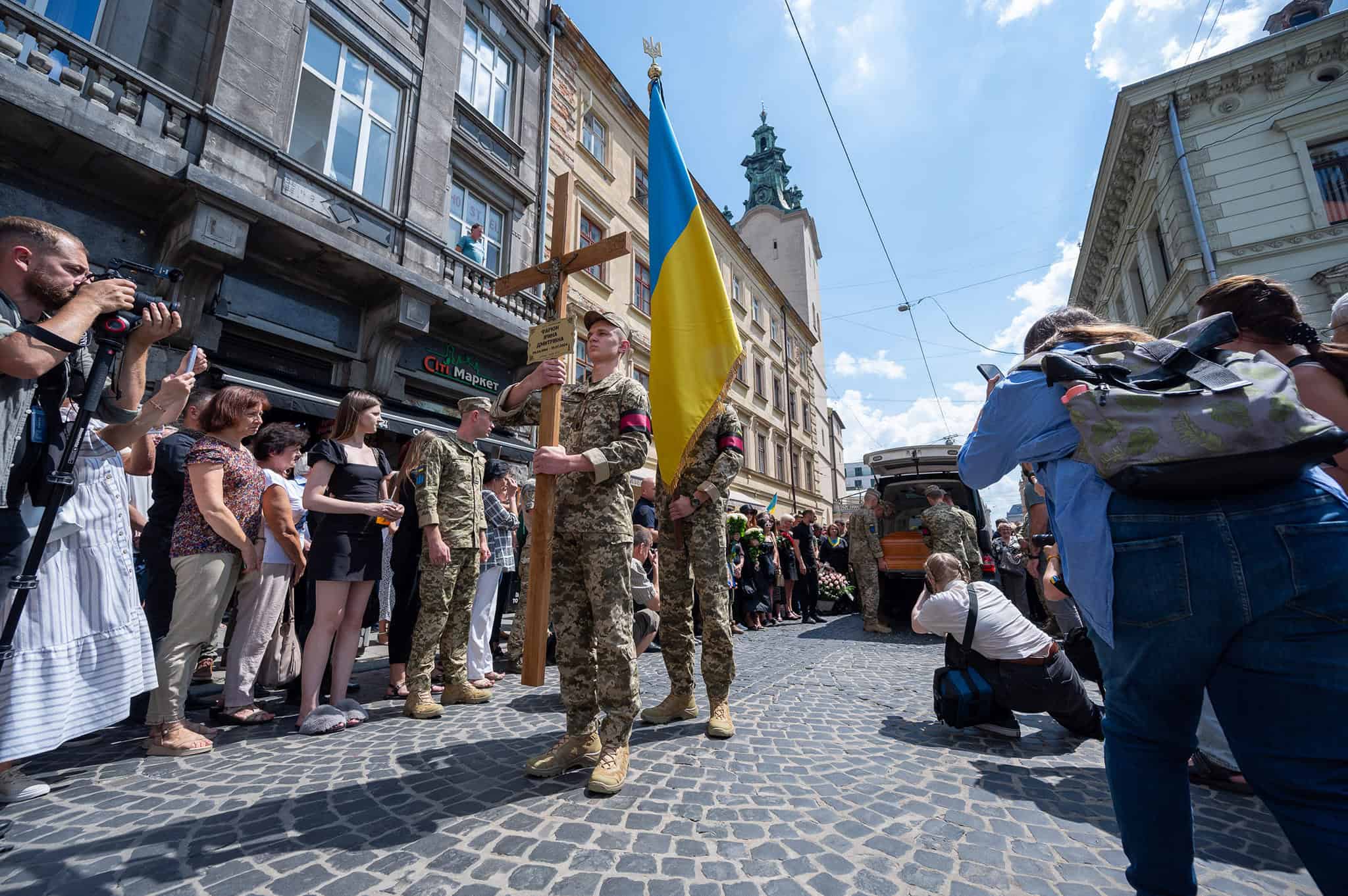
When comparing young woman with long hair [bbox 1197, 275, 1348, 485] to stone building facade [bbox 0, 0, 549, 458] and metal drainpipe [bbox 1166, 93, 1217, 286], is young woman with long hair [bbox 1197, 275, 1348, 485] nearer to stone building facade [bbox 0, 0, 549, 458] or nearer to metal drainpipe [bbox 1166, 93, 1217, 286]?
stone building facade [bbox 0, 0, 549, 458]

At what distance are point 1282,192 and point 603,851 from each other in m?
20.5

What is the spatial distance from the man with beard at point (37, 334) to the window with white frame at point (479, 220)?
9116mm

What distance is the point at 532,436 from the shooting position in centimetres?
1164

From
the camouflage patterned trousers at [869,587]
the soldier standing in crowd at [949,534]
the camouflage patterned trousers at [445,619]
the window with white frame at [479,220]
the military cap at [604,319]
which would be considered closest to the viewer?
the military cap at [604,319]

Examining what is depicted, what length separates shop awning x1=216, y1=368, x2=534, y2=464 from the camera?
7027 mm

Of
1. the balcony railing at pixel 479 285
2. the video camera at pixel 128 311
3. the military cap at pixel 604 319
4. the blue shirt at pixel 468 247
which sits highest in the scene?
the blue shirt at pixel 468 247

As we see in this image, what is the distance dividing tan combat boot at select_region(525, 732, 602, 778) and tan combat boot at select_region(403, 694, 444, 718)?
3.60 ft

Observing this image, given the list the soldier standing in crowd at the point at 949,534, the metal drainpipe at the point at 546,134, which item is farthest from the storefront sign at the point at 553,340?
the metal drainpipe at the point at 546,134

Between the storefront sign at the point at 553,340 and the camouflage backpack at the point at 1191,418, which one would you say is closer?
the camouflage backpack at the point at 1191,418

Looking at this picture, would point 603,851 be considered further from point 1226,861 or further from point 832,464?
point 832,464

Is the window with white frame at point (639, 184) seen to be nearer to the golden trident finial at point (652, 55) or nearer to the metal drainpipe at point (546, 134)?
the metal drainpipe at point (546, 134)

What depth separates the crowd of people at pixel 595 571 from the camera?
1.18 meters

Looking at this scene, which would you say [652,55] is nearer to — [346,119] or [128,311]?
[128,311]

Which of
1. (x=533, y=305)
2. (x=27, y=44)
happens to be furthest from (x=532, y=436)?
(x=27, y=44)
